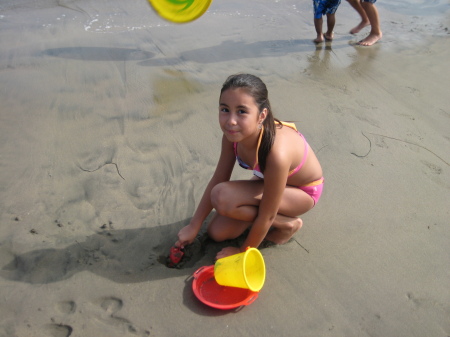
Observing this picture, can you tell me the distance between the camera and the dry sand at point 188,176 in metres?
2.07

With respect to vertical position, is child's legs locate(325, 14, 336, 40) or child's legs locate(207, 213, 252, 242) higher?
child's legs locate(325, 14, 336, 40)

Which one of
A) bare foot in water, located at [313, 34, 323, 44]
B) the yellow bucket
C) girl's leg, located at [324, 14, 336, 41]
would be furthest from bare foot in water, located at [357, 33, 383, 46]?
the yellow bucket

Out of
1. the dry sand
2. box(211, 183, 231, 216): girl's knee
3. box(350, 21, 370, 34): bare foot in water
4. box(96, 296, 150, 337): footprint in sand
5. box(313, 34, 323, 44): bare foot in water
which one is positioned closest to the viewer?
box(96, 296, 150, 337): footprint in sand

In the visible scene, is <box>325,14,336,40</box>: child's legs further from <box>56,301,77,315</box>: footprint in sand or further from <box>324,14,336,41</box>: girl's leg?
<box>56,301,77,315</box>: footprint in sand

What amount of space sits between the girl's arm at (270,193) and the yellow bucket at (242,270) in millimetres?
165

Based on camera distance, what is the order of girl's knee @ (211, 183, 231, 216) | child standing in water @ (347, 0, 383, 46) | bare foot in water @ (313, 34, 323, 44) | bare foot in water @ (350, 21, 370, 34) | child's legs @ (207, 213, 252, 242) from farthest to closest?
bare foot in water @ (350, 21, 370, 34) < child standing in water @ (347, 0, 383, 46) < bare foot in water @ (313, 34, 323, 44) < child's legs @ (207, 213, 252, 242) < girl's knee @ (211, 183, 231, 216)

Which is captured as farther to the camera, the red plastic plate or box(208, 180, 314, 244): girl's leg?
box(208, 180, 314, 244): girl's leg

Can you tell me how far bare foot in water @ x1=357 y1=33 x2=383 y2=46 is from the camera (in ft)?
16.8

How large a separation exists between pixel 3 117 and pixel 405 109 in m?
3.20

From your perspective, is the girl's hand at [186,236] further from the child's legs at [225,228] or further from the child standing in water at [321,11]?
the child standing in water at [321,11]

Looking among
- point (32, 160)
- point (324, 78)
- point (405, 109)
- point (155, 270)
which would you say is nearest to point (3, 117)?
point (32, 160)

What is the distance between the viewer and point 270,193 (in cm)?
215

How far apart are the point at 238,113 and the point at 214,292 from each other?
0.87 m

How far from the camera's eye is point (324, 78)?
14.1ft
